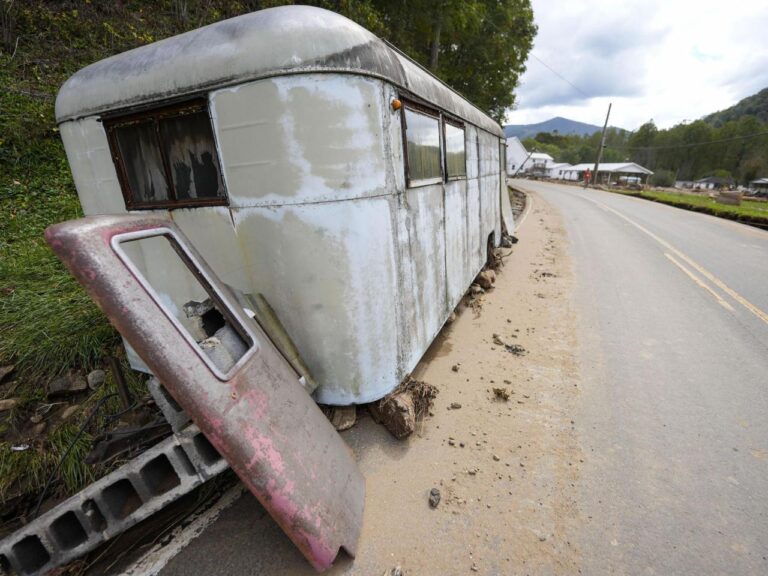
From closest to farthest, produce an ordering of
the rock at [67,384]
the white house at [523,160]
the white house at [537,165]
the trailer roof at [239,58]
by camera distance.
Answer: the trailer roof at [239,58]
the rock at [67,384]
the white house at [523,160]
the white house at [537,165]

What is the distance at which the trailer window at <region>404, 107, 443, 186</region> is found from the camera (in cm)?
312

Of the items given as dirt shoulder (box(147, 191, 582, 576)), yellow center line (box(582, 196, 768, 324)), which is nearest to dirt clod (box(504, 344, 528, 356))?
dirt shoulder (box(147, 191, 582, 576))

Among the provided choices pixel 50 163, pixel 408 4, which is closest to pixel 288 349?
pixel 50 163

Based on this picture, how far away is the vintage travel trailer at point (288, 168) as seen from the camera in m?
2.41

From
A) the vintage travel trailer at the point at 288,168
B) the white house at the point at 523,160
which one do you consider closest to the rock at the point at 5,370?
the vintage travel trailer at the point at 288,168

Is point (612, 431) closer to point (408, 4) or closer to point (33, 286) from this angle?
point (33, 286)

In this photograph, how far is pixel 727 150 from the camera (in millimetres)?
63969

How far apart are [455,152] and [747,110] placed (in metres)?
130

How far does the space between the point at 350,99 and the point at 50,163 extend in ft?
25.3

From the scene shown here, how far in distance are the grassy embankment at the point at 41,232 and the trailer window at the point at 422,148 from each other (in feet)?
11.0

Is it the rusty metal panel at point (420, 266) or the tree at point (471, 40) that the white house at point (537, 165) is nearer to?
the tree at point (471, 40)

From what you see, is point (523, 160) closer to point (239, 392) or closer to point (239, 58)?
point (239, 58)

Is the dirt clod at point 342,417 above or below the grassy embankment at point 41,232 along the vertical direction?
below

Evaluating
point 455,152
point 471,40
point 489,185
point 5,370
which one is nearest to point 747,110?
point 471,40
